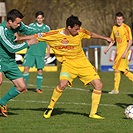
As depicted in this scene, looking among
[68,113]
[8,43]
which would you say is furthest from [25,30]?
Answer: [68,113]

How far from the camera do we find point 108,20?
2839 centimetres

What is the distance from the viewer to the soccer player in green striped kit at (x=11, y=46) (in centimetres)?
998

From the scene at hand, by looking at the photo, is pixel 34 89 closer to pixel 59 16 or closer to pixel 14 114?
pixel 14 114

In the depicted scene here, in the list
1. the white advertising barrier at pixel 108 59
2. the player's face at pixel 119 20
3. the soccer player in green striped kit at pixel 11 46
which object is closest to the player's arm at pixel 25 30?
the soccer player in green striped kit at pixel 11 46

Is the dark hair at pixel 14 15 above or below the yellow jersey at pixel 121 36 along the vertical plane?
above

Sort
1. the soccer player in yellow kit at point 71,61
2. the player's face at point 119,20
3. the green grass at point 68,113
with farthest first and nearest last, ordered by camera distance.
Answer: the player's face at point 119,20
the soccer player in yellow kit at point 71,61
the green grass at point 68,113

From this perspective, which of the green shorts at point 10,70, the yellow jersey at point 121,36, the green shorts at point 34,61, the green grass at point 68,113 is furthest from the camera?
the green shorts at point 34,61

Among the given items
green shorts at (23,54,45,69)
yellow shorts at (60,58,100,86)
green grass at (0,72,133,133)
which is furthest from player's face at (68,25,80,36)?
green shorts at (23,54,45,69)

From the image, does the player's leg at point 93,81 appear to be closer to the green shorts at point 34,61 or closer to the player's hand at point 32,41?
the player's hand at point 32,41

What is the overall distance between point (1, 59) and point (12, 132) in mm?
1982

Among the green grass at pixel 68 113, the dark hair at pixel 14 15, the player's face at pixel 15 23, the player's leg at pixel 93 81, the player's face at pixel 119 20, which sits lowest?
the green grass at pixel 68 113

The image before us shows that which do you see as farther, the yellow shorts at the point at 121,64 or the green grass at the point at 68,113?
the yellow shorts at the point at 121,64

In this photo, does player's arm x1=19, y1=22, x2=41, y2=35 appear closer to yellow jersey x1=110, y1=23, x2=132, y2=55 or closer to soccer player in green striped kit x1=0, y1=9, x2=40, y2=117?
soccer player in green striped kit x1=0, y1=9, x2=40, y2=117

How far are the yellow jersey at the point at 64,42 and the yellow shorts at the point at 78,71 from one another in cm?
11
